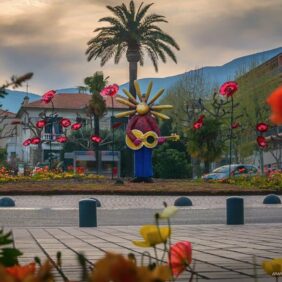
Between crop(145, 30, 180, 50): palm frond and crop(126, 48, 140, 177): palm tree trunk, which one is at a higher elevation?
crop(145, 30, 180, 50): palm frond

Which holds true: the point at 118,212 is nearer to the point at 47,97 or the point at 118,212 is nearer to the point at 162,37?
the point at 47,97

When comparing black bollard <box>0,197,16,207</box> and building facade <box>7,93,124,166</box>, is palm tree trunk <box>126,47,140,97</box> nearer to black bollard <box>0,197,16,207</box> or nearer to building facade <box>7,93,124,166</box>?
black bollard <box>0,197,16,207</box>

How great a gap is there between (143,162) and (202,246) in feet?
85.0

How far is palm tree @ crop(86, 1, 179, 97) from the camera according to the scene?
1682 inches

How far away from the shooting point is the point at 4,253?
155cm

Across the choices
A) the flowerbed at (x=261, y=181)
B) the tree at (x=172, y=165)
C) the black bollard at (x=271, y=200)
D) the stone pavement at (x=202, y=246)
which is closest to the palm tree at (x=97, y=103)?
the tree at (x=172, y=165)

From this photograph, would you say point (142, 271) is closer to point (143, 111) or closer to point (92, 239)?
point (92, 239)

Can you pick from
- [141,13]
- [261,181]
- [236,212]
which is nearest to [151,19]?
[141,13]

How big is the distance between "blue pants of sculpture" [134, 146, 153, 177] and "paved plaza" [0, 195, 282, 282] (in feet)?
40.1

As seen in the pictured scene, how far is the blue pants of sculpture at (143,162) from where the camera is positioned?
111ft

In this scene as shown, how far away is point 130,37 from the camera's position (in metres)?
42.3

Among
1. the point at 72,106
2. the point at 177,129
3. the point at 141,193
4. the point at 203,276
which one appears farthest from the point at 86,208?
the point at 72,106

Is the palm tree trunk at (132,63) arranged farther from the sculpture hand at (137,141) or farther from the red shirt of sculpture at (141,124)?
the sculpture hand at (137,141)

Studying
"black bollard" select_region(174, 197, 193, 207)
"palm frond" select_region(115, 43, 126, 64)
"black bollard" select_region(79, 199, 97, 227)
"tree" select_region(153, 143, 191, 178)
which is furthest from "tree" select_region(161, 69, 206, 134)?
"black bollard" select_region(79, 199, 97, 227)
